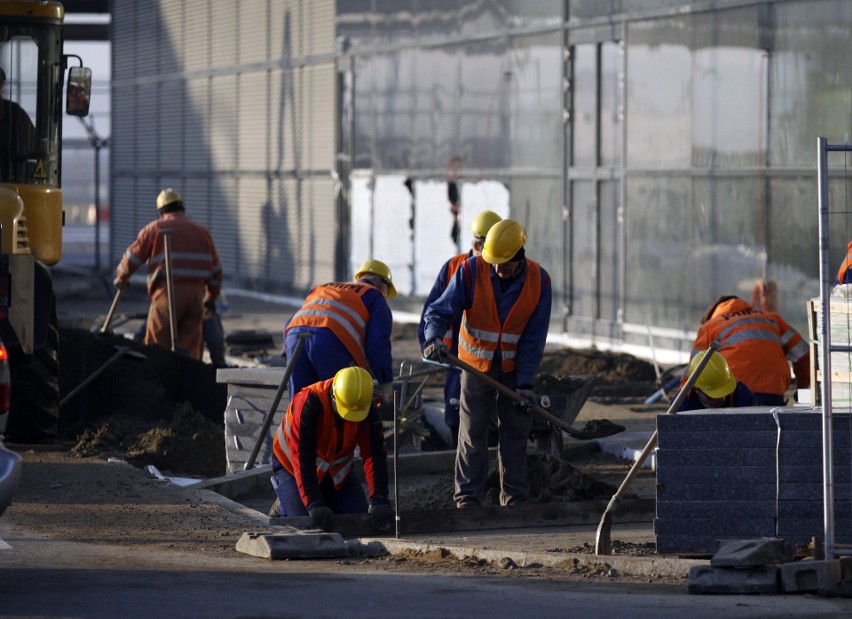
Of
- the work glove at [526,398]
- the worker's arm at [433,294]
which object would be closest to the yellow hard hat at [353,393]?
the work glove at [526,398]

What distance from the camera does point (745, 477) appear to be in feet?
26.5

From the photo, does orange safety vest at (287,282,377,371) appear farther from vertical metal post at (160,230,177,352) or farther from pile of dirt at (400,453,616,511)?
vertical metal post at (160,230,177,352)

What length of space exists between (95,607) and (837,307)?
3.68 meters

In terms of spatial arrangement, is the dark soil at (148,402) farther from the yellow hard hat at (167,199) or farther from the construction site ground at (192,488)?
the yellow hard hat at (167,199)

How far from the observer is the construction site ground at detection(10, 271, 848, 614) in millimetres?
8422

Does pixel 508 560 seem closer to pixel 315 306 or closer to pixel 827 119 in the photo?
pixel 315 306

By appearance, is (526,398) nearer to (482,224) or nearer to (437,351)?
(437,351)

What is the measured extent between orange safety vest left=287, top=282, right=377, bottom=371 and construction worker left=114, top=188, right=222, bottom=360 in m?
5.46

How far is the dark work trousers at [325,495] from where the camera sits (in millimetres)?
9477

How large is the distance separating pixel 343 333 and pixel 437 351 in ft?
2.44

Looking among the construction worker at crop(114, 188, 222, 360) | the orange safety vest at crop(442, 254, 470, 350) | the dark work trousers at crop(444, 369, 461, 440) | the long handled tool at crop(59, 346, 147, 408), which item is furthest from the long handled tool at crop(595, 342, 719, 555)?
the construction worker at crop(114, 188, 222, 360)

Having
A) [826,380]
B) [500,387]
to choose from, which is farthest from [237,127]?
[826,380]

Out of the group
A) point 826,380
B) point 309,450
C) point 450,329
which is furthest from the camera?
point 450,329

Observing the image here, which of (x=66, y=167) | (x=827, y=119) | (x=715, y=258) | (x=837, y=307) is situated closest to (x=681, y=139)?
(x=715, y=258)
